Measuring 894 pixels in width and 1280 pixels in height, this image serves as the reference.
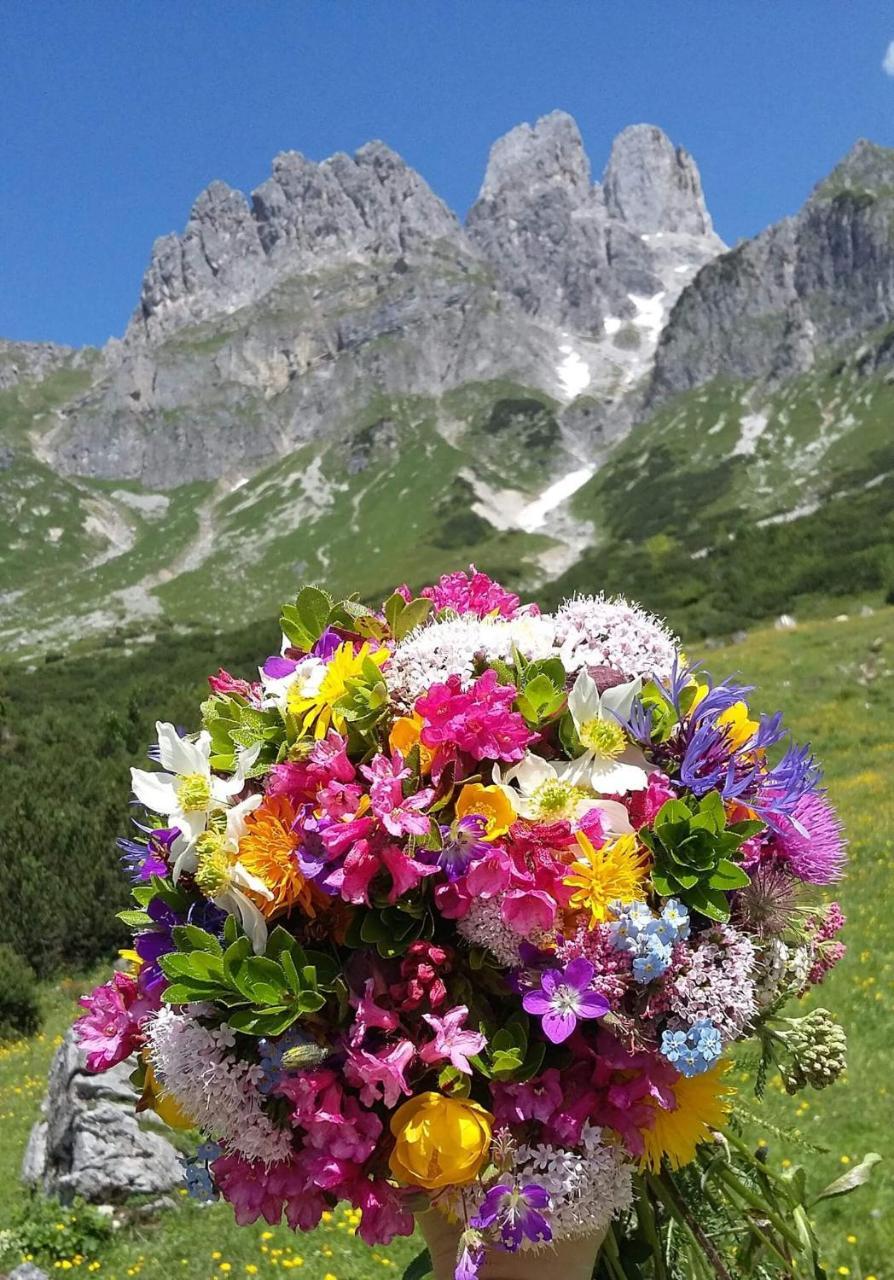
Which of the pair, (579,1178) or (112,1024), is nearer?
(579,1178)

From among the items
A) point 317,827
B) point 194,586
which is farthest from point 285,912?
point 194,586

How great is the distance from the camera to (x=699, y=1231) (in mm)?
2508

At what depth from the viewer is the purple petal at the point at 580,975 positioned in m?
1.87

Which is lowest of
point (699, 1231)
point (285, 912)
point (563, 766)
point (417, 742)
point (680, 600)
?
point (680, 600)

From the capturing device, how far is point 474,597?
272cm

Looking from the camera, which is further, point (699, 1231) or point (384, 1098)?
point (699, 1231)

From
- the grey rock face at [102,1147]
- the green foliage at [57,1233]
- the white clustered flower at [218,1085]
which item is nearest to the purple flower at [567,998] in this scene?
the white clustered flower at [218,1085]

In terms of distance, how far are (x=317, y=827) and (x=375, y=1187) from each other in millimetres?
787

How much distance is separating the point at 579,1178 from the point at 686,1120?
12.9 inches

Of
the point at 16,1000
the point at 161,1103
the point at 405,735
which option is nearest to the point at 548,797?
the point at 405,735

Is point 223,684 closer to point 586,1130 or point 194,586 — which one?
point 586,1130

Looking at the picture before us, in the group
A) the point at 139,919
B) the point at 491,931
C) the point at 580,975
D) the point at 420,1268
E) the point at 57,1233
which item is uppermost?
the point at 139,919

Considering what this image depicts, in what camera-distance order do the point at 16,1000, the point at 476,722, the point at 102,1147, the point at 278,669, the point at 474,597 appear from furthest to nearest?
the point at 16,1000 < the point at 102,1147 < the point at 474,597 < the point at 278,669 < the point at 476,722

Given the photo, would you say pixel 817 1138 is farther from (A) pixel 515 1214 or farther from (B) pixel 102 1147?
(A) pixel 515 1214
